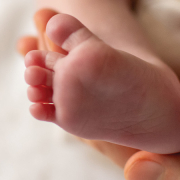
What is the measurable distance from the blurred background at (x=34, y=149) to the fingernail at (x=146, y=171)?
12 centimetres

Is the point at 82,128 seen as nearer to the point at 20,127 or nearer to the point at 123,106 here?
the point at 123,106

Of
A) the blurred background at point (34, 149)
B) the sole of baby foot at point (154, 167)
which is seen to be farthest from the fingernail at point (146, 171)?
the blurred background at point (34, 149)

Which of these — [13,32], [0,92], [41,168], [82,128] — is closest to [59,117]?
[82,128]

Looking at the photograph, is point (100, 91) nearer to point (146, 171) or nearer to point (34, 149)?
point (146, 171)

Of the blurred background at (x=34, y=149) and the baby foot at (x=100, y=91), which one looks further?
the blurred background at (x=34, y=149)

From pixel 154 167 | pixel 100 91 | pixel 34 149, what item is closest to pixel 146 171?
pixel 154 167

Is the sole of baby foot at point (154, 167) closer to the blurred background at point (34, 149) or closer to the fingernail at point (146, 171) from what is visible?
the fingernail at point (146, 171)

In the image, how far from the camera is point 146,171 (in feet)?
1.36

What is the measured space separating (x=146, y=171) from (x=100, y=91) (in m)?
0.17

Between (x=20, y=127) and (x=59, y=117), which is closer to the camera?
(x=59, y=117)

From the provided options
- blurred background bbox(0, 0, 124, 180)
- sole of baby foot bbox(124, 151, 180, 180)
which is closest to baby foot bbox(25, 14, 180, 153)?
sole of baby foot bbox(124, 151, 180, 180)

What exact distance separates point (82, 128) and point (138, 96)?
0.09 meters

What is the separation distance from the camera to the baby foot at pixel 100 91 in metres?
0.32

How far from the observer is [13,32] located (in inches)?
31.4
